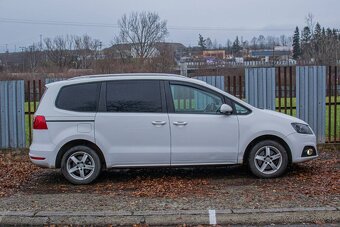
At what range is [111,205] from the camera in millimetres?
6676

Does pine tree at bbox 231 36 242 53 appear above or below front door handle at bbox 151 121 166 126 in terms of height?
above

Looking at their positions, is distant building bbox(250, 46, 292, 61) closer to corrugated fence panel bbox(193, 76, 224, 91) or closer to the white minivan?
corrugated fence panel bbox(193, 76, 224, 91)

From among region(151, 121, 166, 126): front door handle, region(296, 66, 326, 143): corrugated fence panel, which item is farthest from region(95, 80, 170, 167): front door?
region(296, 66, 326, 143): corrugated fence panel

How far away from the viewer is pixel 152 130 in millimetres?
8039

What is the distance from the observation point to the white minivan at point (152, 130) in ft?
26.3

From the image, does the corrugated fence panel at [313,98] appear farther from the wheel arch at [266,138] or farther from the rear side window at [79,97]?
the rear side window at [79,97]

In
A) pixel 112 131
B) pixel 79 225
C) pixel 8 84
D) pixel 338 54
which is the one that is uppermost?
pixel 338 54

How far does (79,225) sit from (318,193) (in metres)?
3.35

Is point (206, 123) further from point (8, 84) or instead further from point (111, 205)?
point (8, 84)

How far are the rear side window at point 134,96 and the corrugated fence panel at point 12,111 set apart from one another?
168 inches

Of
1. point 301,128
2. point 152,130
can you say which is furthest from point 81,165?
point 301,128

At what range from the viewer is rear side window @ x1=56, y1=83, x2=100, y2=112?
8141mm

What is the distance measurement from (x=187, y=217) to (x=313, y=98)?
22.1 ft

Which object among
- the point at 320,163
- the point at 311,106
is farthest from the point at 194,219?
the point at 311,106
